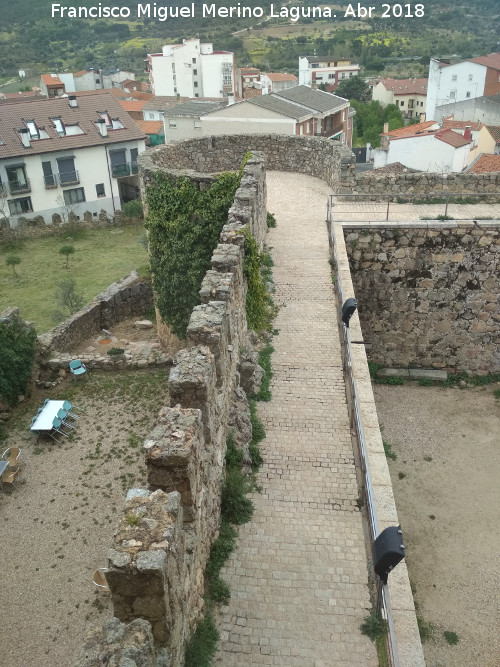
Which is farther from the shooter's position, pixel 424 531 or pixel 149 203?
pixel 149 203

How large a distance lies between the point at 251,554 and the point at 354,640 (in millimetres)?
1452

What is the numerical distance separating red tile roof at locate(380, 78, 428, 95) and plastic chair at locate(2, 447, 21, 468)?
78.7 metres

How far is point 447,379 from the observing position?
47.6 feet

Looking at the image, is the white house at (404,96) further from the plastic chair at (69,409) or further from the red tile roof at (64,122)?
the plastic chair at (69,409)

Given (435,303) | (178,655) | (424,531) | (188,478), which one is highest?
(188,478)

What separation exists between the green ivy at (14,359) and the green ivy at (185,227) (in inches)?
164

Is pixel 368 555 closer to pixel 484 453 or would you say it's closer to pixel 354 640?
pixel 354 640

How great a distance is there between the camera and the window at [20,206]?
37.2 m

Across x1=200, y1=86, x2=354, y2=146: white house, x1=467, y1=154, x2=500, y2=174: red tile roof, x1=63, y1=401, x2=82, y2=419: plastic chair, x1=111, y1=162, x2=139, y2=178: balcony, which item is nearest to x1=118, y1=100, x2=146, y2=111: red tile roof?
x1=111, y1=162, x2=139, y2=178: balcony

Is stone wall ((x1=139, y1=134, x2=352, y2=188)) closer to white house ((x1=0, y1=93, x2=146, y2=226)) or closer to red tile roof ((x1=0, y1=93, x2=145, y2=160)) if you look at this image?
white house ((x1=0, y1=93, x2=146, y2=226))

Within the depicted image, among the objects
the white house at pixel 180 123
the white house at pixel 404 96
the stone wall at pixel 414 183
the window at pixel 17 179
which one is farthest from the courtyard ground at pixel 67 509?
the white house at pixel 404 96

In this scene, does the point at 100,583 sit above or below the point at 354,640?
below

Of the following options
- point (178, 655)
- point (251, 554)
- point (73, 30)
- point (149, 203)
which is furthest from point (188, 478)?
point (73, 30)

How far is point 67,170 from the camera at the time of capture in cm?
3903
